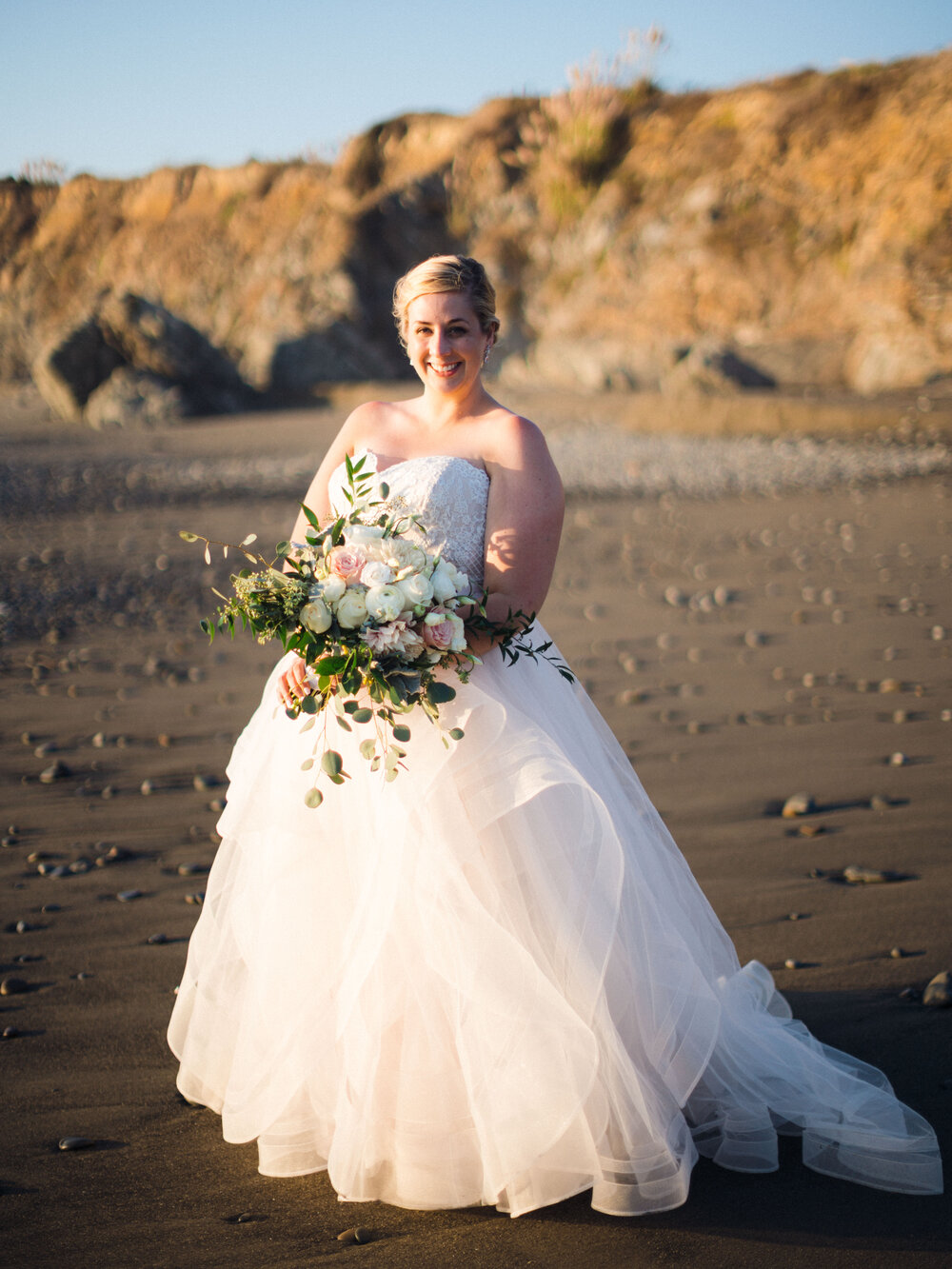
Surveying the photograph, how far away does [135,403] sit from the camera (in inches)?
936

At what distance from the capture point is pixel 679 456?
1666 cm

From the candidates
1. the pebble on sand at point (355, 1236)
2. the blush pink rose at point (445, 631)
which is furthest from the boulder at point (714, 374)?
the pebble on sand at point (355, 1236)

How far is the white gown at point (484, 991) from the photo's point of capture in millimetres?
2742

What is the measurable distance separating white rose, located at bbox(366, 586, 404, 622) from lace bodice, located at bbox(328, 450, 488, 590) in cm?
45

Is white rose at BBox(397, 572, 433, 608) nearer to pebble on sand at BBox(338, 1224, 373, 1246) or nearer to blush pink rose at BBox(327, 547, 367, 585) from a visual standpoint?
blush pink rose at BBox(327, 547, 367, 585)

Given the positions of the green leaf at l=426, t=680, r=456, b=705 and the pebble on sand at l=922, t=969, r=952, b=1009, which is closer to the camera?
the green leaf at l=426, t=680, r=456, b=705

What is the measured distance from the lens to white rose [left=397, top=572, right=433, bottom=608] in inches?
103

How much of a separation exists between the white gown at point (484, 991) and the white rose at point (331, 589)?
48cm

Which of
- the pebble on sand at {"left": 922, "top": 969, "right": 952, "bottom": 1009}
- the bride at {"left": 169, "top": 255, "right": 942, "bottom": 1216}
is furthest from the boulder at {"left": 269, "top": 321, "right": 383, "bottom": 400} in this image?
the pebble on sand at {"left": 922, "top": 969, "right": 952, "bottom": 1009}

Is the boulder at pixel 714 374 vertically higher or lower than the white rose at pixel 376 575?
higher

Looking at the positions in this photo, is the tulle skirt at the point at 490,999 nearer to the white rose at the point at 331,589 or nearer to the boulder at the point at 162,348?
the white rose at the point at 331,589

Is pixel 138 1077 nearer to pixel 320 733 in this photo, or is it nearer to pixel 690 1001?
pixel 320 733

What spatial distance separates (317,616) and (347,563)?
6.3 inches

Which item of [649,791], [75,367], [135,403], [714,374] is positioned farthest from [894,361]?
[75,367]
